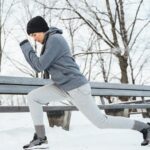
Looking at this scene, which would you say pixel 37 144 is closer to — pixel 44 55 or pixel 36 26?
pixel 44 55

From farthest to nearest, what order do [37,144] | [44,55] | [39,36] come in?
[37,144]
[39,36]
[44,55]

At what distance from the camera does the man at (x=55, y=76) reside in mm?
4680

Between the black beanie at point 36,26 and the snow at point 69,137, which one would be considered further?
the snow at point 69,137

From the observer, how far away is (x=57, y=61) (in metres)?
4.79

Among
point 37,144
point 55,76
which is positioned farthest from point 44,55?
point 37,144

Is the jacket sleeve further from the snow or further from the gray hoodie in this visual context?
the snow

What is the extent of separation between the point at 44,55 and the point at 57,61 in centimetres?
19

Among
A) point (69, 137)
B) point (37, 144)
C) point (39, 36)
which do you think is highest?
point (39, 36)

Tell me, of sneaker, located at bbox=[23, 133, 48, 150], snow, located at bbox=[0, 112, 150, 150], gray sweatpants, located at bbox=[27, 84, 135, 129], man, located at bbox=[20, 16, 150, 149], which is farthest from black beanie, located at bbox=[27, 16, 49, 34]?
snow, located at bbox=[0, 112, 150, 150]

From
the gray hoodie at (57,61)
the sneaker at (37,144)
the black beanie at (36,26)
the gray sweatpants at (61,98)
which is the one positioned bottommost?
the sneaker at (37,144)

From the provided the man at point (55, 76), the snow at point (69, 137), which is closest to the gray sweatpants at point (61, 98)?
the man at point (55, 76)

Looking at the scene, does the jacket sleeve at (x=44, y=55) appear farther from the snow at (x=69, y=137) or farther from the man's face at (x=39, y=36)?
the snow at (x=69, y=137)

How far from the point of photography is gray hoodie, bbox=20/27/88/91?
4.65 meters

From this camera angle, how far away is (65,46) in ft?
15.8
